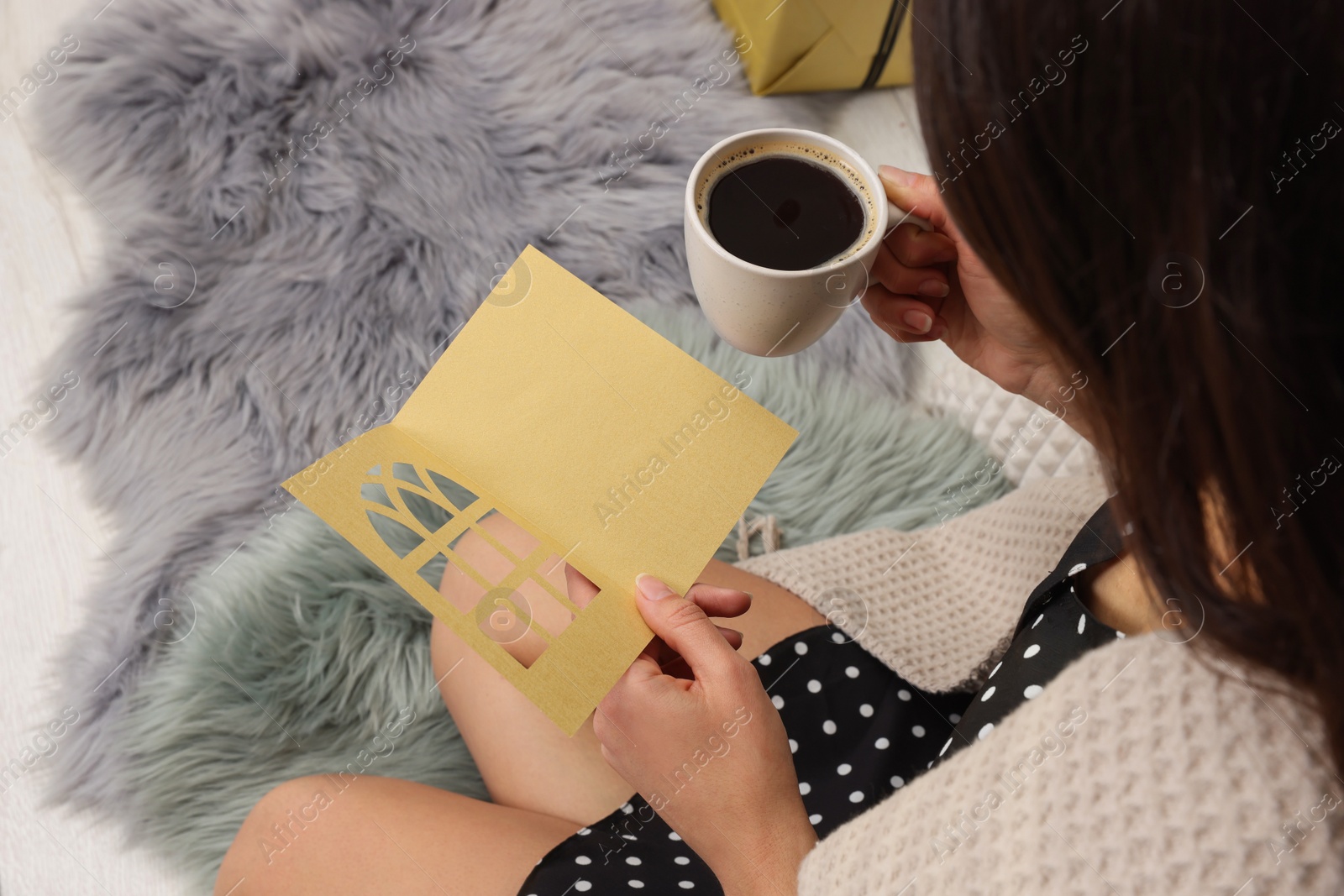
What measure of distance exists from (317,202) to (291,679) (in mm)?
581

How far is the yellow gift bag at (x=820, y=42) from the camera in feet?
3.47

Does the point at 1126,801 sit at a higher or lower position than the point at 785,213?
lower

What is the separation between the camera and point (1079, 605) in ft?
1.88

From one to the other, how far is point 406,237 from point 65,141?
1.53 ft

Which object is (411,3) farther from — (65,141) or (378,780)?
(378,780)

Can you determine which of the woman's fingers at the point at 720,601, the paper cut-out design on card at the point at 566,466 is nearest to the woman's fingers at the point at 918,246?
the paper cut-out design on card at the point at 566,466

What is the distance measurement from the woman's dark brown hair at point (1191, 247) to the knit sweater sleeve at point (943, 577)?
28cm

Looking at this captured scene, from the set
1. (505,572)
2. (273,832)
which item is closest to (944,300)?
(505,572)

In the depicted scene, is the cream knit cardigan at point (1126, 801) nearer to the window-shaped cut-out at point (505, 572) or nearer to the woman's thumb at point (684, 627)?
the woman's thumb at point (684, 627)

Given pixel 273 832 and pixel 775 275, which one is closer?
pixel 775 275

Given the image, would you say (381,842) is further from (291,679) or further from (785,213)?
(785,213)

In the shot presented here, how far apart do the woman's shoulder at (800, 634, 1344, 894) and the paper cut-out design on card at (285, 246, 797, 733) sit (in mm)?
209

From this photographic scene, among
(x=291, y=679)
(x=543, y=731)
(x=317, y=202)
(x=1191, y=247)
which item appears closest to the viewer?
(x=1191, y=247)

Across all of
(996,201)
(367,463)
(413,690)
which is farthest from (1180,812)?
(413,690)
